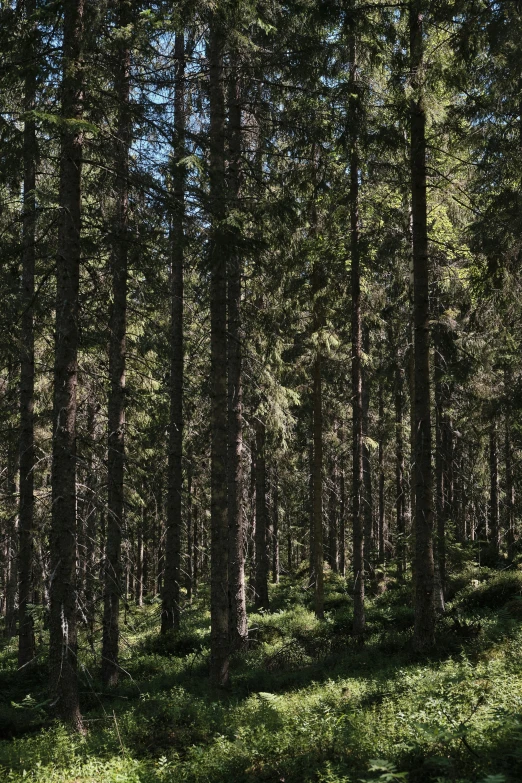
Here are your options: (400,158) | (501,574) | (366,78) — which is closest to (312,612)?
(501,574)

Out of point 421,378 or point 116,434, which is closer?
point 421,378

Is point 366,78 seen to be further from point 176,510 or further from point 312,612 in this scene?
point 312,612

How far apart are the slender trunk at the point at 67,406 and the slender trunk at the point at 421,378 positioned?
569 cm

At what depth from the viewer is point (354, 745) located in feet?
21.5

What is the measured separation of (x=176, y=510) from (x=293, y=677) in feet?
17.5

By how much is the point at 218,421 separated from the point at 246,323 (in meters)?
6.56

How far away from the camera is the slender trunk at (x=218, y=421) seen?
Answer: 10.1 meters

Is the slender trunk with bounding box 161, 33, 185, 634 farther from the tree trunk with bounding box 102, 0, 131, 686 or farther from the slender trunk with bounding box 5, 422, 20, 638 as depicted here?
the slender trunk with bounding box 5, 422, 20, 638

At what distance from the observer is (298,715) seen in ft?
26.9

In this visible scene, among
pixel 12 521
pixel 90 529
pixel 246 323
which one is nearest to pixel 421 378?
pixel 90 529

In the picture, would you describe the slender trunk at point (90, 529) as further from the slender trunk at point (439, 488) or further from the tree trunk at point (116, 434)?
the slender trunk at point (439, 488)

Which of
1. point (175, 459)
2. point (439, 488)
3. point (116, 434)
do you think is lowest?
point (439, 488)

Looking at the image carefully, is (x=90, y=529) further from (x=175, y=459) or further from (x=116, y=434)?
(x=175, y=459)

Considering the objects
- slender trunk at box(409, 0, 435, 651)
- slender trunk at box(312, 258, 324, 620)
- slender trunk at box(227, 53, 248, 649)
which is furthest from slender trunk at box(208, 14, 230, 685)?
slender trunk at box(312, 258, 324, 620)
